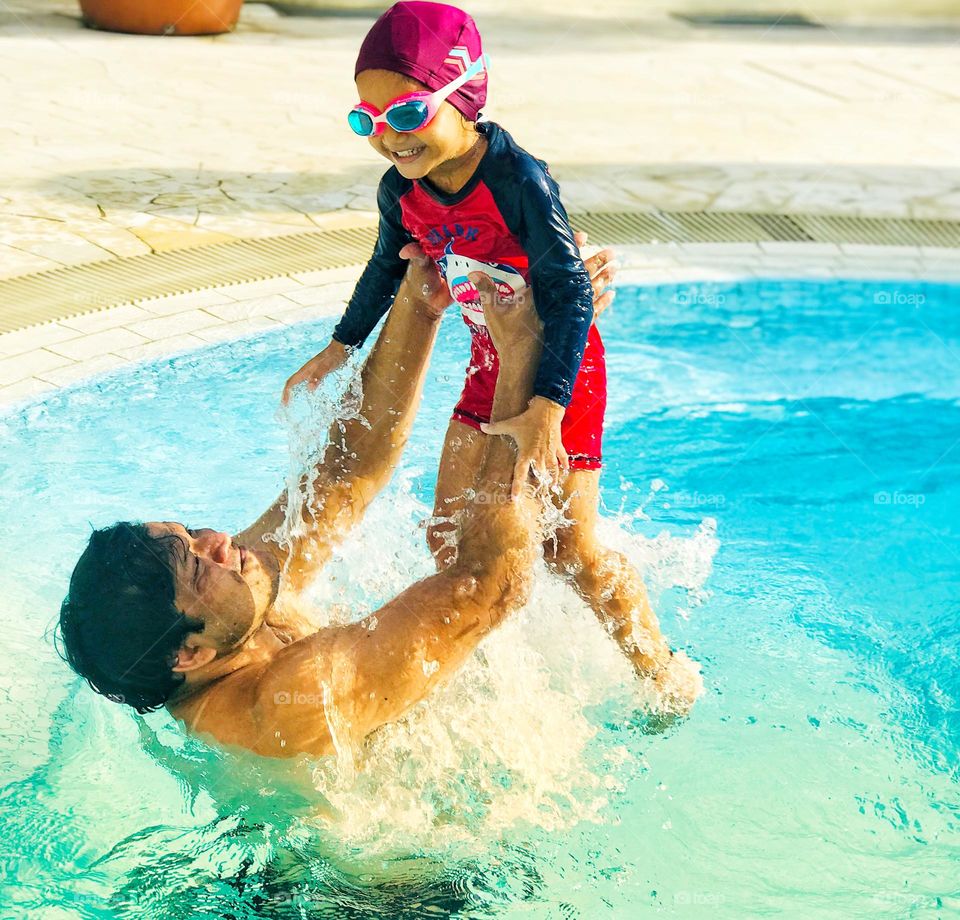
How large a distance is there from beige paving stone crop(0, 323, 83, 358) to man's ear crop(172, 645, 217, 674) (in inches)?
128

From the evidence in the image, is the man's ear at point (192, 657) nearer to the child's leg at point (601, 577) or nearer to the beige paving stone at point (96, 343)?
the child's leg at point (601, 577)

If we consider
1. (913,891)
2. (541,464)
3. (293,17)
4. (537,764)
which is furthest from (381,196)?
(293,17)

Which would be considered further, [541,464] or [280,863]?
[280,863]

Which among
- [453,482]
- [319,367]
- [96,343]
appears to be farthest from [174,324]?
[453,482]

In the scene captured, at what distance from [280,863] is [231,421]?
109 inches

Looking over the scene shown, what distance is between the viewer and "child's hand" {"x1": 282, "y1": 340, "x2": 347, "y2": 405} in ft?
11.6

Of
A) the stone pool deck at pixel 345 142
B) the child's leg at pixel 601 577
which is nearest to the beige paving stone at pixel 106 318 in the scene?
the stone pool deck at pixel 345 142

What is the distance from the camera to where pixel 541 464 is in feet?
9.61

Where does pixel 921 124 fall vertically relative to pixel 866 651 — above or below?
above

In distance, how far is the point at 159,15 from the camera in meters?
11.9

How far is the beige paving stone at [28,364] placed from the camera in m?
5.41

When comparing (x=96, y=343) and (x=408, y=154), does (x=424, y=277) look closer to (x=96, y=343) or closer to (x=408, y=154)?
(x=408, y=154)

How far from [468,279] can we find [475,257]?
0.20 feet

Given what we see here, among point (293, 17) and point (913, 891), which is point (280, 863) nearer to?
point (913, 891)
